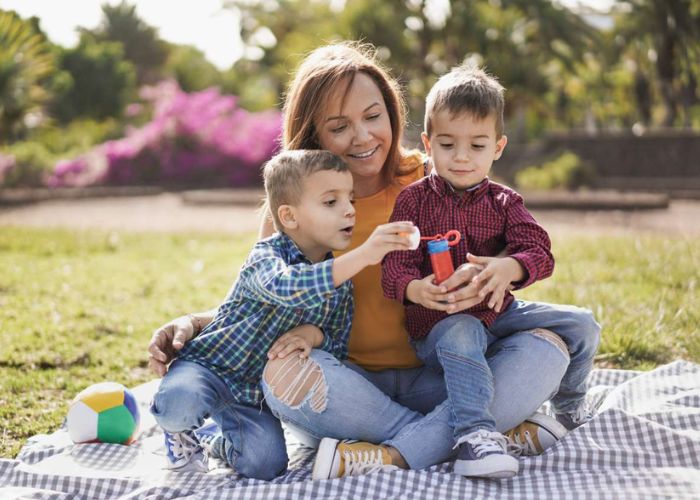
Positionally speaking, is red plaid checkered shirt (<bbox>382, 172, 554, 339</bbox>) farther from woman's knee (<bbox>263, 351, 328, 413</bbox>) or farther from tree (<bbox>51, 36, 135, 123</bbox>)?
tree (<bbox>51, 36, 135, 123</bbox>)

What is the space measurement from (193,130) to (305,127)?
521 inches

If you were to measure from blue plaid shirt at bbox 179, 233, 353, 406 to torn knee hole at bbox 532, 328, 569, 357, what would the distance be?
63 centimetres

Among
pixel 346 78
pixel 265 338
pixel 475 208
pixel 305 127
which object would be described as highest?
pixel 346 78

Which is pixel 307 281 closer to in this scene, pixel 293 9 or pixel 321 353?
pixel 321 353

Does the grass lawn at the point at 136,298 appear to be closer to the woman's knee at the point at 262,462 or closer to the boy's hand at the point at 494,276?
the woman's knee at the point at 262,462

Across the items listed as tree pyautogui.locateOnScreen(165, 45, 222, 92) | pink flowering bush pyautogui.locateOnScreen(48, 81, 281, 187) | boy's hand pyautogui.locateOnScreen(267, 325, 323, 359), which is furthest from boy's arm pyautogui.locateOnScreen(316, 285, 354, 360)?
tree pyautogui.locateOnScreen(165, 45, 222, 92)

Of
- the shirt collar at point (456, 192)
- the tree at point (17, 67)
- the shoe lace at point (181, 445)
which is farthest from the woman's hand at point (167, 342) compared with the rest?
the tree at point (17, 67)

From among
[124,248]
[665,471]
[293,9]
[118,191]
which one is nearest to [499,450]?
[665,471]

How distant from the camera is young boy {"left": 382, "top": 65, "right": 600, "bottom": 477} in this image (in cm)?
238

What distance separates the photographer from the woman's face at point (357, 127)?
2.84 meters

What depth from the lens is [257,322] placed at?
2.55 meters

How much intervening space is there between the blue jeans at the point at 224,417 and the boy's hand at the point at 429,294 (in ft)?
2.18

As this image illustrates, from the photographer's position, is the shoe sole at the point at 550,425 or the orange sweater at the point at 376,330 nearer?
the shoe sole at the point at 550,425

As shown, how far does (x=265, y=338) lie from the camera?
2574mm
